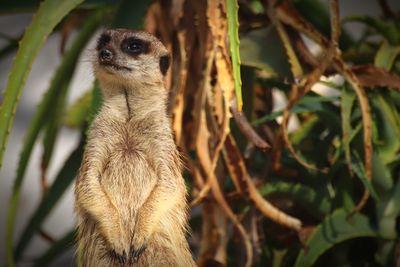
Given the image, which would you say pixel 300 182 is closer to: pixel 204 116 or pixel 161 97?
pixel 204 116

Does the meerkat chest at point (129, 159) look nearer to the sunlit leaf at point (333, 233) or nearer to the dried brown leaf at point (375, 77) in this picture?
the sunlit leaf at point (333, 233)

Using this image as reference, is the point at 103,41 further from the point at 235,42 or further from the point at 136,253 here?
the point at 136,253

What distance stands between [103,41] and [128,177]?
0.96 ft

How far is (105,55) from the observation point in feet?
5.73

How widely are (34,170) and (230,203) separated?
1773 millimetres

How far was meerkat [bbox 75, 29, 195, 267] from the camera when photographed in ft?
5.66

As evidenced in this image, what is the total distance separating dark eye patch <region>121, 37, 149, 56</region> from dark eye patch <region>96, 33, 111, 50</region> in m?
0.03

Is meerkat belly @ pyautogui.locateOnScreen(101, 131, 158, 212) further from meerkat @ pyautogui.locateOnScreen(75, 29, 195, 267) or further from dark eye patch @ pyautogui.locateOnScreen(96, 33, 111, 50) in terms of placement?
dark eye patch @ pyautogui.locateOnScreen(96, 33, 111, 50)

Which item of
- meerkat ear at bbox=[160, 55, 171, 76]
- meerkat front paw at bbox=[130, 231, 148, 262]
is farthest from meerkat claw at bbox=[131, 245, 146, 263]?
meerkat ear at bbox=[160, 55, 171, 76]

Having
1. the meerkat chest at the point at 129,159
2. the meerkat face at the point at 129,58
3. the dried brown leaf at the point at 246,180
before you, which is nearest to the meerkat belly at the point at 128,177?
the meerkat chest at the point at 129,159

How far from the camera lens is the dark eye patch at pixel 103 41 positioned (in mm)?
1846

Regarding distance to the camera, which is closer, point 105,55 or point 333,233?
point 105,55

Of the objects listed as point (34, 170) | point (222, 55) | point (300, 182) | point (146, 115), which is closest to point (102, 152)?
point (146, 115)

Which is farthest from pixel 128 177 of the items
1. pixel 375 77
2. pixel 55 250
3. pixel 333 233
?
pixel 55 250
